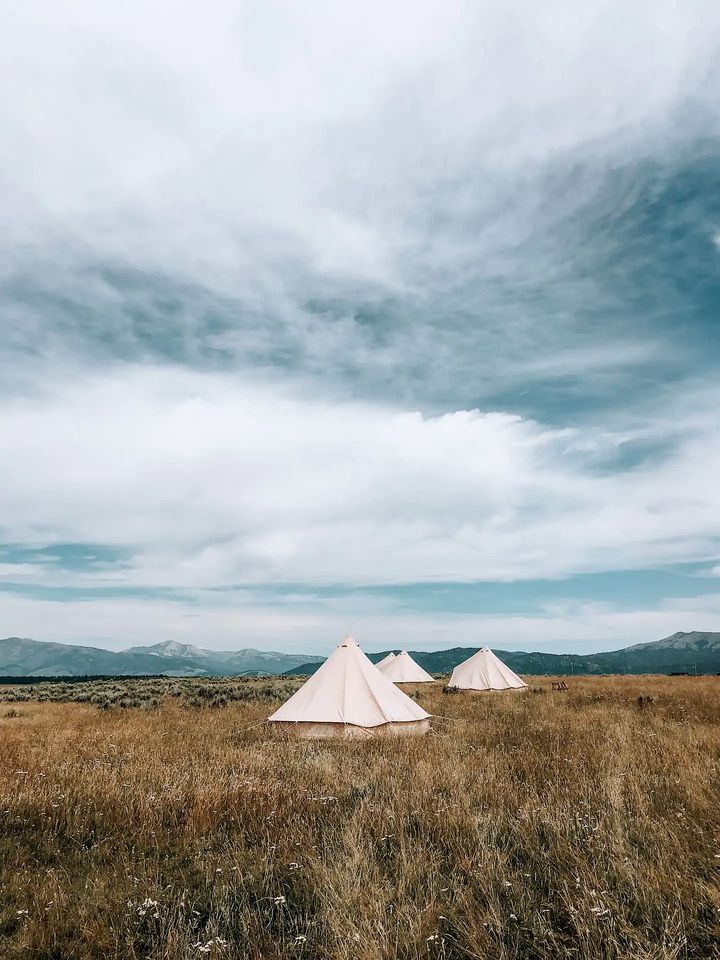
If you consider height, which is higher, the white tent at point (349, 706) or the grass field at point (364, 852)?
the white tent at point (349, 706)

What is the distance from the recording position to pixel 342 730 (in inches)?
581

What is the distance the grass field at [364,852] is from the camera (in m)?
4.25

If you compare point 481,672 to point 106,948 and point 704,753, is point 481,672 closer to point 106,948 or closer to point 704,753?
point 704,753

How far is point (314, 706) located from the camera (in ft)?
50.4

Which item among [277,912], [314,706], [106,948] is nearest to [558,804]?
[277,912]

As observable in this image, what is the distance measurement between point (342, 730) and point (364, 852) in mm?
9455

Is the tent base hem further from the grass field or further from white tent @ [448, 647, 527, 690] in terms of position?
white tent @ [448, 647, 527, 690]

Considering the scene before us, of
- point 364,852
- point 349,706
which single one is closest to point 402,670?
point 349,706

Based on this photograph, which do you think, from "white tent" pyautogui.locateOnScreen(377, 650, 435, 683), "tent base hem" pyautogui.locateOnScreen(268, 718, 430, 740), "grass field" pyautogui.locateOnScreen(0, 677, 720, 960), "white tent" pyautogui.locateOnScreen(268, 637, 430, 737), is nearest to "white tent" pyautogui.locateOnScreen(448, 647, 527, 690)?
Answer: "white tent" pyautogui.locateOnScreen(377, 650, 435, 683)

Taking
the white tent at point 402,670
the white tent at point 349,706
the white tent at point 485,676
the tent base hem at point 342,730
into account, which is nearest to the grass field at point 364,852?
the tent base hem at point 342,730

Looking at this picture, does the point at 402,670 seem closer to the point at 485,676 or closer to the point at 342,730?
the point at 485,676

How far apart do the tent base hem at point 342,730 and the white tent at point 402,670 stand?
2810 cm

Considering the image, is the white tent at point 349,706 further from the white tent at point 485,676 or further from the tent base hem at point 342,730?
the white tent at point 485,676

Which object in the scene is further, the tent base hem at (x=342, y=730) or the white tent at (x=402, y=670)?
the white tent at (x=402, y=670)
